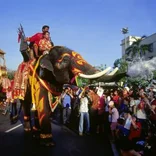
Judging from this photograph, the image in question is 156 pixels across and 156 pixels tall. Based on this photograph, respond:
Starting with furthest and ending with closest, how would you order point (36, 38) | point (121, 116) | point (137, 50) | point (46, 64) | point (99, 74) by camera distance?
point (137, 50), point (121, 116), point (36, 38), point (46, 64), point (99, 74)

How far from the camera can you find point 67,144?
9.34 meters

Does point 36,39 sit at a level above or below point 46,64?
above

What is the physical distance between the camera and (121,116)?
1134 centimetres

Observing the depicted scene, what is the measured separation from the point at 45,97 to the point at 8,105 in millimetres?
12485

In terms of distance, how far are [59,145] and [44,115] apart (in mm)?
994

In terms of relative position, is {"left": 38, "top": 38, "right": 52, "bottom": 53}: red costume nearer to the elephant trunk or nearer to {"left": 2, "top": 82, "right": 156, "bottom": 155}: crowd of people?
the elephant trunk

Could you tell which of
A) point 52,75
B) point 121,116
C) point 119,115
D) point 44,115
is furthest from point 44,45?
point 119,115

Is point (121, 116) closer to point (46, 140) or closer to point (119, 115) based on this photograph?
point (119, 115)

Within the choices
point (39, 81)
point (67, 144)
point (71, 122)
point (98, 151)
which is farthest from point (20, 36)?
point (71, 122)

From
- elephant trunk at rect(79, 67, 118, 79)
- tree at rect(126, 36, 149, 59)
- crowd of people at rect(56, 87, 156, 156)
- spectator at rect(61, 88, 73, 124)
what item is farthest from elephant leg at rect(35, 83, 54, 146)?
tree at rect(126, 36, 149, 59)

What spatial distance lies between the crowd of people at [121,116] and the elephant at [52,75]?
1824mm

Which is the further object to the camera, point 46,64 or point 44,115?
point 44,115

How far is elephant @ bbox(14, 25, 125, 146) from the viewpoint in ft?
27.4

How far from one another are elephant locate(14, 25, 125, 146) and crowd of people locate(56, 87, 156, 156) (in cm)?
182
